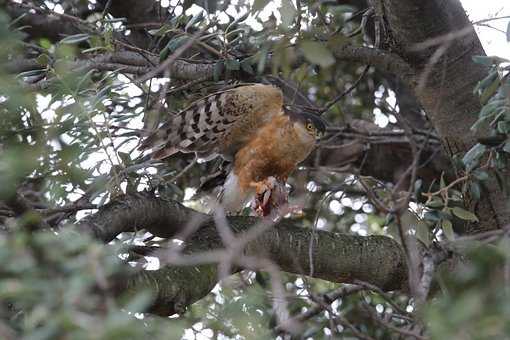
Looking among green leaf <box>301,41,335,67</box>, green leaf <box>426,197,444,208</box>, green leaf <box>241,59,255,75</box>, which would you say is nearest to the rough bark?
green leaf <box>426,197,444,208</box>

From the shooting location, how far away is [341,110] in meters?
4.55

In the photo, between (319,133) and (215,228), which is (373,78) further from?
(215,228)

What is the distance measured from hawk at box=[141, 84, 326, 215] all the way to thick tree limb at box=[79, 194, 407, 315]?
48cm

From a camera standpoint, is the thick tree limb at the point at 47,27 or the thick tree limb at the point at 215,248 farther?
the thick tree limb at the point at 47,27

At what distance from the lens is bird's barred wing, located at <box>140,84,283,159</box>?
11.5 feet

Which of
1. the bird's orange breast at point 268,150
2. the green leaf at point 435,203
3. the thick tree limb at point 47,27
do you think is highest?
the thick tree limb at point 47,27

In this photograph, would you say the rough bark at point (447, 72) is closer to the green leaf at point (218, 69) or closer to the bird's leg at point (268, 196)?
the green leaf at point (218, 69)

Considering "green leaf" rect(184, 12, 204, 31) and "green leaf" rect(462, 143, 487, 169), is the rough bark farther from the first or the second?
"green leaf" rect(184, 12, 204, 31)

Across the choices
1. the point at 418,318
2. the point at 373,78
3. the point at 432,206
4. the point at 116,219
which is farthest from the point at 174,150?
the point at 418,318

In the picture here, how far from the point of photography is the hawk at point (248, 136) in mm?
3598

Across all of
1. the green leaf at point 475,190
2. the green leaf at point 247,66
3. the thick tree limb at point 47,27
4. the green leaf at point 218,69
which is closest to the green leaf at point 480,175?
the green leaf at point 475,190

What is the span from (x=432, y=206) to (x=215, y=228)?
0.72 meters

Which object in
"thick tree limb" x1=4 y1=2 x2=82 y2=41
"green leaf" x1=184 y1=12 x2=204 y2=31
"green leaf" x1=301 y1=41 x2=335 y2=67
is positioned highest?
"green leaf" x1=301 y1=41 x2=335 y2=67

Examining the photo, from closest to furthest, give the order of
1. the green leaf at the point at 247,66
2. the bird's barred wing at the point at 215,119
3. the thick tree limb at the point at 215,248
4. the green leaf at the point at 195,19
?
the thick tree limb at the point at 215,248 → the green leaf at the point at 195,19 → the green leaf at the point at 247,66 → the bird's barred wing at the point at 215,119
